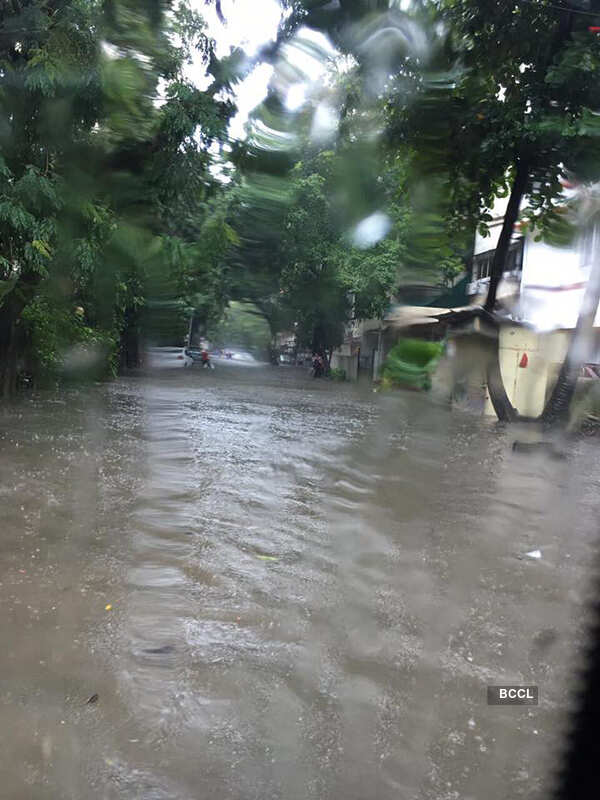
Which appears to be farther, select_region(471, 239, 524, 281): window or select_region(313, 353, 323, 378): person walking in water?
select_region(313, 353, 323, 378): person walking in water

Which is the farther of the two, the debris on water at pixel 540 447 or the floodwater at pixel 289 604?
the debris on water at pixel 540 447

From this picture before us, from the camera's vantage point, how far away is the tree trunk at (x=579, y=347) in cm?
83

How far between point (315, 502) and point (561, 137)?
14.5 feet

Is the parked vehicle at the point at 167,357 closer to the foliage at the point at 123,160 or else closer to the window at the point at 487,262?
the foliage at the point at 123,160

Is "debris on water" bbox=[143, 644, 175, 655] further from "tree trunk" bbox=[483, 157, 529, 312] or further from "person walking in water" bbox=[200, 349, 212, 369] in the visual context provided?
"tree trunk" bbox=[483, 157, 529, 312]

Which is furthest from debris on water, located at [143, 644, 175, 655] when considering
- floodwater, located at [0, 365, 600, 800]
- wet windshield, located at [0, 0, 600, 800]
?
wet windshield, located at [0, 0, 600, 800]

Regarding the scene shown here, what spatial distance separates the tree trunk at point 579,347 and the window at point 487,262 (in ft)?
0.25

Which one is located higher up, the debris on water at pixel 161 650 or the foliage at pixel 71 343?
the foliage at pixel 71 343

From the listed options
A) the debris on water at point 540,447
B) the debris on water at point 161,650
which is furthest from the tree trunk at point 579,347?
the debris on water at point 161,650

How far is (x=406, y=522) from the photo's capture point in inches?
203

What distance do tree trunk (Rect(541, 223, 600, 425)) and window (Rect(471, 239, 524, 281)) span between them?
8 cm

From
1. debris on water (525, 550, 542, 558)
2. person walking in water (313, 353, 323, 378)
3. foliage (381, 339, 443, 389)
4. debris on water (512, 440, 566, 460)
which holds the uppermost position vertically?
foliage (381, 339, 443, 389)

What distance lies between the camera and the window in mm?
700

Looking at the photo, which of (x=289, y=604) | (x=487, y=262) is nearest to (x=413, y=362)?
(x=487, y=262)
